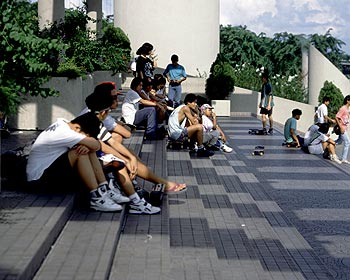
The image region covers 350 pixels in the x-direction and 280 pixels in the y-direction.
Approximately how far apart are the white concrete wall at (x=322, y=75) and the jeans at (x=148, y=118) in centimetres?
1466

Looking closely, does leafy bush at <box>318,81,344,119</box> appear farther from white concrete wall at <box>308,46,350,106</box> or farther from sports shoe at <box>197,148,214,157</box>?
sports shoe at <box>197,148,214,157</box>

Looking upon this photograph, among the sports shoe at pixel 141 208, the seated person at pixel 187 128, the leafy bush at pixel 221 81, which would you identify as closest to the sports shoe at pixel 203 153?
the seated person at pixel 187 128

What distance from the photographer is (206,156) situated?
Answer: 12320 millimetres

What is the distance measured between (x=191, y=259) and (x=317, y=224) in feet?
9.11

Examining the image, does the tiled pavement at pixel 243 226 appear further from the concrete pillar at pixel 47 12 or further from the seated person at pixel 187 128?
the concrete pillar at pixel 47 12

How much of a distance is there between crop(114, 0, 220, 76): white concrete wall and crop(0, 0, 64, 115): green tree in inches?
975

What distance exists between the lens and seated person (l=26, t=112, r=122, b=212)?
6.30 metres

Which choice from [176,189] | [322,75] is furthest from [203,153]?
[322,75]

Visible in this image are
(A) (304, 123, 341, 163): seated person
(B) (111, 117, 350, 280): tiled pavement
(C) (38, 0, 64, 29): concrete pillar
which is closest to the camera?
(B) (111, 117, 350, 280): tiled pavement

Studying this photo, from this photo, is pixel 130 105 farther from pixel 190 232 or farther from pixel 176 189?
pixel 190 232

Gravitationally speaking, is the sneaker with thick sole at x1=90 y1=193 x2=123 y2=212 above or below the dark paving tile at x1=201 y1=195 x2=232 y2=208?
above

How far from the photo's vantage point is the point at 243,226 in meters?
7.48

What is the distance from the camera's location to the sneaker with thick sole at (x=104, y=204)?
20.9 feet

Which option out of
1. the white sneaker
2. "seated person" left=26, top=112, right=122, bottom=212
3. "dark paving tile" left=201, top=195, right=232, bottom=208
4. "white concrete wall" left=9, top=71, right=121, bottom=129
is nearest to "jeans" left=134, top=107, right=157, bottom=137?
"white concrete wall" left=9, top=71, right=121, bottom=129
